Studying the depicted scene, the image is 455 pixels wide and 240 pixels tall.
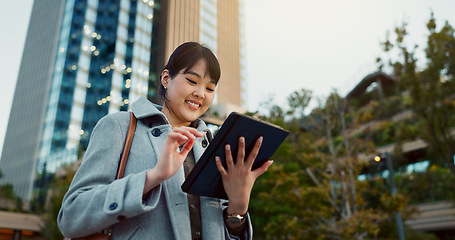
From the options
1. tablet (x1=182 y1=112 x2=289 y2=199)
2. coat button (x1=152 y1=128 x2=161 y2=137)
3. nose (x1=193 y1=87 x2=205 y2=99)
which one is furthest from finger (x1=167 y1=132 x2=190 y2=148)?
nose (x1=193 y1=87 x2=205 y2=99)

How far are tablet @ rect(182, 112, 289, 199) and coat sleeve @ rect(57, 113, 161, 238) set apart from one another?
168mm

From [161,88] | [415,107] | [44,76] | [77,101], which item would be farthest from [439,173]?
[44,76]

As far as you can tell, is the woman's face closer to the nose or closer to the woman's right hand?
the nose

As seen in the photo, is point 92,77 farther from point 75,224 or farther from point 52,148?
point 75,224

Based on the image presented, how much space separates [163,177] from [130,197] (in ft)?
0.44

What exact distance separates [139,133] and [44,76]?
153ft

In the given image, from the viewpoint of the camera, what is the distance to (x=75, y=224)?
1246mm

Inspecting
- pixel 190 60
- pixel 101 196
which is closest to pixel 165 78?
pixel 190 60

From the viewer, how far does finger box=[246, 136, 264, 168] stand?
4.44 ft

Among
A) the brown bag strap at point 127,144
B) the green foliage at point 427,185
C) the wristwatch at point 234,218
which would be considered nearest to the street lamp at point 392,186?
the wristwatch at point 234,218

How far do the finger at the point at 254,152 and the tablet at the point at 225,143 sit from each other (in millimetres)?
16

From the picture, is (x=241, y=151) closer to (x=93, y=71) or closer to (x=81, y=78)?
(x=81, y=78)

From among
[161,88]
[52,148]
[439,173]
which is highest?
[52,148]

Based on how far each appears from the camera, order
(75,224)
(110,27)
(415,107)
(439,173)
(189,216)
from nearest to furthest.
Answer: (75,224), (189,216), (415,107), (439,173), (110,27)
